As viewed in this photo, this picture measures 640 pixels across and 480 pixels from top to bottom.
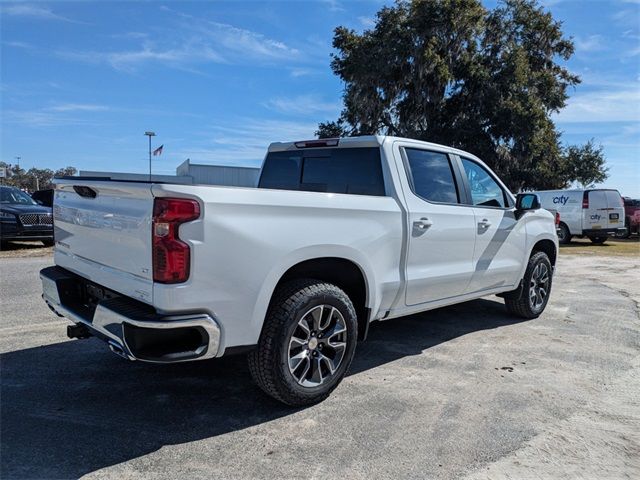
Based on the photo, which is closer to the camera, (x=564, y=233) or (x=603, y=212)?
(x=603, y=212)

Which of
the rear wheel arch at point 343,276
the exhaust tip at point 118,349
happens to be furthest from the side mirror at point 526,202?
the exhaust tip at point 118,349

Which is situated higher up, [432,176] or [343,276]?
[432,176]

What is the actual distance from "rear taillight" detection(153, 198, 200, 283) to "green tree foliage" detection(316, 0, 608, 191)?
23723mm

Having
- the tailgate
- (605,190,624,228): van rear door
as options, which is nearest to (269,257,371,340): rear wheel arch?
the tailgate

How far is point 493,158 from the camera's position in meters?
25.7

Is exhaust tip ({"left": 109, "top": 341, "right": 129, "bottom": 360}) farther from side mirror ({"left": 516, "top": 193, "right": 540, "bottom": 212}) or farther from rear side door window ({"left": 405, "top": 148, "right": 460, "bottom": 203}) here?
side mirror ({"left": 516, "top": 193, "right": 540, "bottom": 212})

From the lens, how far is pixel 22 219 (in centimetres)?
1186

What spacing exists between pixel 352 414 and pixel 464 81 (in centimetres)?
2595

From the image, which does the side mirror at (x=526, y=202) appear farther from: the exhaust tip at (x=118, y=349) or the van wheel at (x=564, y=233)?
the van wheel at (x=564, y=233)

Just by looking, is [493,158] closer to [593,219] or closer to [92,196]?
[593,219]

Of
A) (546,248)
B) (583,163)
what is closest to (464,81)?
(583,163)

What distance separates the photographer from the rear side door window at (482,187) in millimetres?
4953

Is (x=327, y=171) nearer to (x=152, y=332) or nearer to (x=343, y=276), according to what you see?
(x=343, y=276)

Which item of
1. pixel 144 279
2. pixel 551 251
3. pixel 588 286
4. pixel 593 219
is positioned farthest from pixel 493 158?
pixel 144 279
